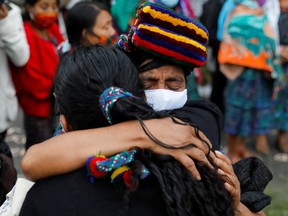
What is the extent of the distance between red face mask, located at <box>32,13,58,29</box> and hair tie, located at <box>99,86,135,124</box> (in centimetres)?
302

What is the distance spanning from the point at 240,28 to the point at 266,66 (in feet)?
1.41

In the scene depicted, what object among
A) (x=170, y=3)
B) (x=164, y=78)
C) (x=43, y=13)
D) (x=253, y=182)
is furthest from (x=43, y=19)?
(x=253, y=182)

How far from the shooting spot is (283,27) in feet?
18.5

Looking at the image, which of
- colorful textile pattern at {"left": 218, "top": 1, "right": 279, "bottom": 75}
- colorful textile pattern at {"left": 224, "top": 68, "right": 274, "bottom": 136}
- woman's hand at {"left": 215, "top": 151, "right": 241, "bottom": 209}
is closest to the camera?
woman's hand at {"left": 215, "top": 151, "right": 241, "bottom": 209}

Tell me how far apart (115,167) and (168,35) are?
1.83 feet

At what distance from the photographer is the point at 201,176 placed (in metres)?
1.65

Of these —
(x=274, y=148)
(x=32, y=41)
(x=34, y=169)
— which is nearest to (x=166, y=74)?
(x=34, y=169)

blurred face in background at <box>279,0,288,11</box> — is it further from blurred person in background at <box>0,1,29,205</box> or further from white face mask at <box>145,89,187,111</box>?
white face mask at <box>145,89,187,111</box>

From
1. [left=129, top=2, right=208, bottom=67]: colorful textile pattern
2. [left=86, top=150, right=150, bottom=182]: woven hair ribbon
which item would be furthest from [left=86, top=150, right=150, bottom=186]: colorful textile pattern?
[left=129, top=2, right=208, bottom=67]: colorful textile pattern

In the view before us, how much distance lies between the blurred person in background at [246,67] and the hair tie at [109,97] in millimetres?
3682

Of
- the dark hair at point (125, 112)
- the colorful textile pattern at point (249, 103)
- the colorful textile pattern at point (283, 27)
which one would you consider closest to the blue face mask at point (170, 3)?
the colorful textile pattern at point (249, 103)

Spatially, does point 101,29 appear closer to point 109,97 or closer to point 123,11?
point 123,11

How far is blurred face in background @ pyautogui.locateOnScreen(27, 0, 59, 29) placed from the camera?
4551 mm

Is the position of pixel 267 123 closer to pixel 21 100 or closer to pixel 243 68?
pixel 243 68
